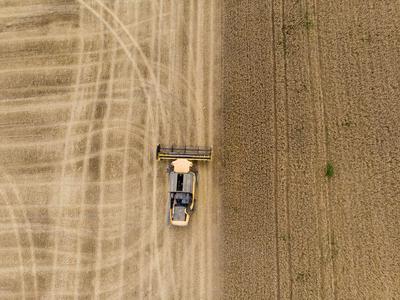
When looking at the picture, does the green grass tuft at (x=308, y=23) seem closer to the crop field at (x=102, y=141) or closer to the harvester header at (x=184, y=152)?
the crop field at (x=102, y=141)

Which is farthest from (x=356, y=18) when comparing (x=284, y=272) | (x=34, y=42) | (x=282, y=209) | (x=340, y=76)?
(x=34, y=42)

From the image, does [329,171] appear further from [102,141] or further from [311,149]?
[102,141]

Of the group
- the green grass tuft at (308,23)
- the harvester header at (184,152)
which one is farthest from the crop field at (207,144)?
the harvester header at (184,152)

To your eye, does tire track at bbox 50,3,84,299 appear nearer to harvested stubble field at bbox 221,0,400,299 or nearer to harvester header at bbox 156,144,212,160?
harvester header at bbox 156,144,212,160

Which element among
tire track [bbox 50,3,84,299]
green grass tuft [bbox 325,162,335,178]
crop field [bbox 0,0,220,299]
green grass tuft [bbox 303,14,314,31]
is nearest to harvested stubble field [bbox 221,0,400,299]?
green grass tuft [bbox 303,14,314,31]

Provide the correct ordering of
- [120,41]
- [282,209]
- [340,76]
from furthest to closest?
1. [120,41]
2. [340,76]
3. [282,209]

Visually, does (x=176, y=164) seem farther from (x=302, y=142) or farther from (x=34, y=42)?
(x=34, y=42)
